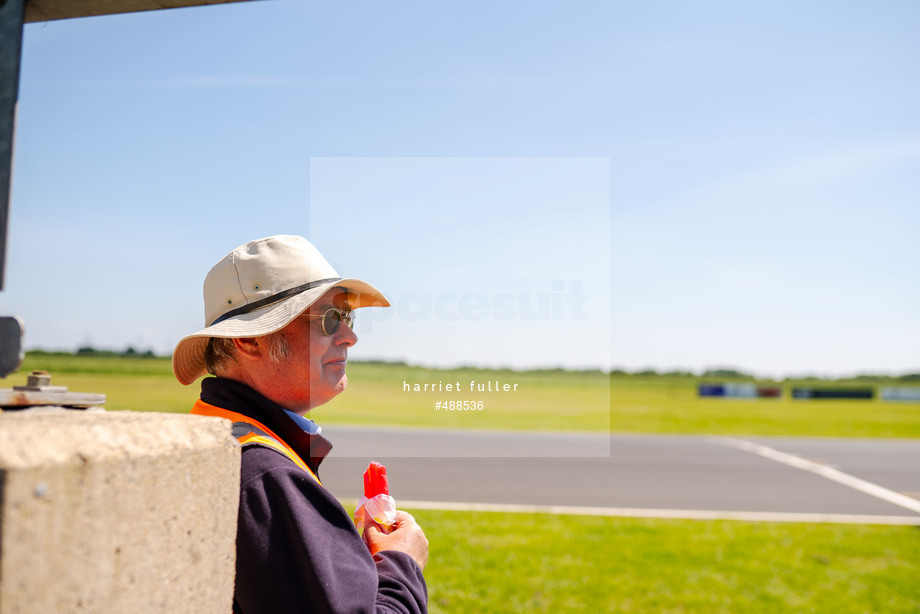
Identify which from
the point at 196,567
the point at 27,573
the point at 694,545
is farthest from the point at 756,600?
the point at 27,573

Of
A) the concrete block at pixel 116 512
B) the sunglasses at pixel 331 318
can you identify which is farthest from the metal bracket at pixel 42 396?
the sunglasses at pixel 331 318

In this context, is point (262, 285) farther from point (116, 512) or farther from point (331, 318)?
point (116, 512)

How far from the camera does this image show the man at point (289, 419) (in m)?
1.41

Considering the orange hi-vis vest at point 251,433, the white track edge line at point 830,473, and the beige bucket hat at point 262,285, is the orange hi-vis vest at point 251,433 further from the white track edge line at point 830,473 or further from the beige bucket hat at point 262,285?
the white track edge line at point 830,473

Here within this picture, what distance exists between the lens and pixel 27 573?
83 cm

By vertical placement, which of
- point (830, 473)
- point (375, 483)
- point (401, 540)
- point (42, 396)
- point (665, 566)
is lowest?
point (830, 473)

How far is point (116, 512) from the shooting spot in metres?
0.96

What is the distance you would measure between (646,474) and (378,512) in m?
11.2

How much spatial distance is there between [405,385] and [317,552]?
3.34 meters

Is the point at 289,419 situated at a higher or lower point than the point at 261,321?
lower

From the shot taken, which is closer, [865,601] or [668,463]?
[865,601]

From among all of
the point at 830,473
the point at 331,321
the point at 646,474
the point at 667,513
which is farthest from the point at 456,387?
the point at 830,473

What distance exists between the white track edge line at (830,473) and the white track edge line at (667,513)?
1.59 m

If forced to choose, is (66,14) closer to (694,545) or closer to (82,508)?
(82,508)
